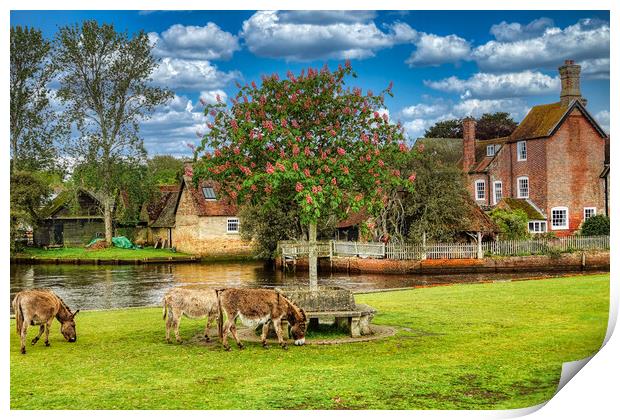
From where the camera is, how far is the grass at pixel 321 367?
31.1ft

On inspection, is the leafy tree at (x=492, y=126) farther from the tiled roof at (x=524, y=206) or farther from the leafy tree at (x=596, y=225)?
the leafy tree at (x=596, y=225)

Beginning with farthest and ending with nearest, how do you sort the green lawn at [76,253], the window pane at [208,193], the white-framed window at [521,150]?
the window pane at [208,193] < the white-framed window at [521,150] < the green lawn at [76,253]

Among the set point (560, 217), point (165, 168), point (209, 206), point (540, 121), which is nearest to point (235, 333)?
point (560, 217)

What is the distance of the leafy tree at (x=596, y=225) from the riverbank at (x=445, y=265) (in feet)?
29.1

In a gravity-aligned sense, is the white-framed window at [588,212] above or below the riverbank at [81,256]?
above

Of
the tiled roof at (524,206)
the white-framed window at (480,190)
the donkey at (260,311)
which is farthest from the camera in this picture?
the white-framed window at (480,190)

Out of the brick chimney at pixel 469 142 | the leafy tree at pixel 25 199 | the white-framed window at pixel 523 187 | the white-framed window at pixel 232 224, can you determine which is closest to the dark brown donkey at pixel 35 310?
the leafy tree at pixel 25 199

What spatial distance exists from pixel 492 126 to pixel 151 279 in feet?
86.3

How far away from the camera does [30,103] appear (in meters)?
15.2

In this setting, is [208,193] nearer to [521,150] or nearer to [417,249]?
[417,249]

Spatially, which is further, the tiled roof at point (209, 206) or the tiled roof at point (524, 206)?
the tiled roof at point (209, 206)

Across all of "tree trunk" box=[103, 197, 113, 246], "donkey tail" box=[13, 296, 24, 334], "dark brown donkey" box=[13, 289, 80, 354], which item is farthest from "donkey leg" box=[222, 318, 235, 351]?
"tree trunk" box=[103, 197, 113, 246]

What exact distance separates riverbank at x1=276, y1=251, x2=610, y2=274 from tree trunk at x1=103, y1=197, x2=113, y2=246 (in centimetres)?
1785
